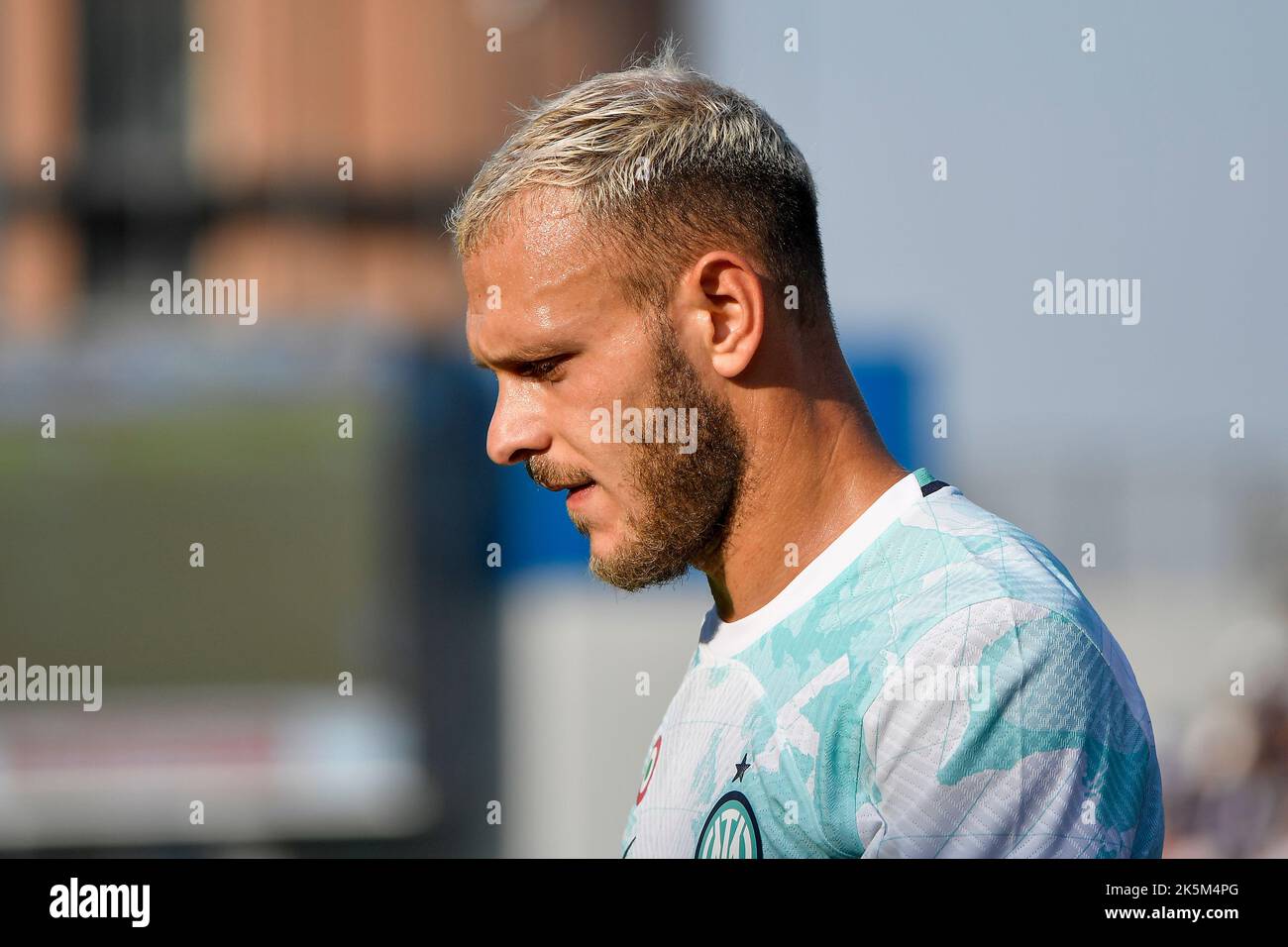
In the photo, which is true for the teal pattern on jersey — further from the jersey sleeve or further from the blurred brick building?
the blurred brick building

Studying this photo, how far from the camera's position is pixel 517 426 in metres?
2.56

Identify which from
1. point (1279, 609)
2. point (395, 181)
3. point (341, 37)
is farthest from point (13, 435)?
point (1279, 609)

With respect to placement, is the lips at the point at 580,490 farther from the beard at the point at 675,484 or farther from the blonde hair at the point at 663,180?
the blonde hair at the point at 663,180

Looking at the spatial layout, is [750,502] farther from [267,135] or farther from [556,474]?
[267,135]

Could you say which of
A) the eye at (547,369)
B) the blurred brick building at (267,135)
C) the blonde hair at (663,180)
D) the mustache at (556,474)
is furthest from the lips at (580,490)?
the blurred brick building at (267,135)

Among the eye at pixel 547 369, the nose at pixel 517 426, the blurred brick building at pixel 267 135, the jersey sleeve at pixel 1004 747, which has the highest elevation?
the blurred brick building at pixel 267 135

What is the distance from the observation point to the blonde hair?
241 cm

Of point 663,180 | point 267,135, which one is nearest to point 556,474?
point 663,180

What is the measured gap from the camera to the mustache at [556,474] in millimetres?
2543

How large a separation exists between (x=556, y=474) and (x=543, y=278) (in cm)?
39

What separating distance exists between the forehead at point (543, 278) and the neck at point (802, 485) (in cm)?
39

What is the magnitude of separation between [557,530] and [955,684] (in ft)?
19.4

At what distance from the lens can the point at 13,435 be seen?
1009 cm

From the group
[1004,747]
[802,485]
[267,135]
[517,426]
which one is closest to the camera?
[1004,747]
